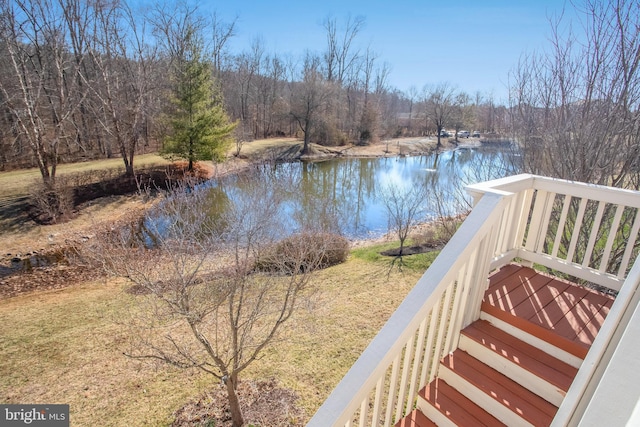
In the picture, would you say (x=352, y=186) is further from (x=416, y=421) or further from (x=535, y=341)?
(x=416, y=421)

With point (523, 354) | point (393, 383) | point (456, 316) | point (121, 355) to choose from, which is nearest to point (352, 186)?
point (121, 355)

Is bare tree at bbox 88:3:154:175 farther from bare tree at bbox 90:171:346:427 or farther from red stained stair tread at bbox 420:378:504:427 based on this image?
red stained stair tread at bbox 420:378:504:427

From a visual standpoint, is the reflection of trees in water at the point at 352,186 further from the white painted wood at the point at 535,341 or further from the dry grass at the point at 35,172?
the dry grass at the point at 35,172

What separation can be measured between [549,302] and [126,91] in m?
19.8

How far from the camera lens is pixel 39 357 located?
15.1 feet

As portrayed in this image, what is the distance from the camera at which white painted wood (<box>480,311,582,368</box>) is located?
6.31 ft

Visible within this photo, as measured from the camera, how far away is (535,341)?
205cm

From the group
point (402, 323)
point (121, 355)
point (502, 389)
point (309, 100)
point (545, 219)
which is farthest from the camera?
point (309, 100)

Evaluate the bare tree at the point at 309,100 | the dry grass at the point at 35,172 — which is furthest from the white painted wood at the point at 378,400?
the bare tree at the point at 309,100

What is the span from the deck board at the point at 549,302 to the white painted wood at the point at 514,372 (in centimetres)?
30

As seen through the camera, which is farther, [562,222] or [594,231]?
[562,222]

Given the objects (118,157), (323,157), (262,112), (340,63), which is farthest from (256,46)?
(118,157)

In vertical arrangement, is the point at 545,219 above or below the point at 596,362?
below

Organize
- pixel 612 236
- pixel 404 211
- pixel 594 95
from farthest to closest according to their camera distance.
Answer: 1. pixel 404 211
2. pixel 594 95
3. pixel 612 236
